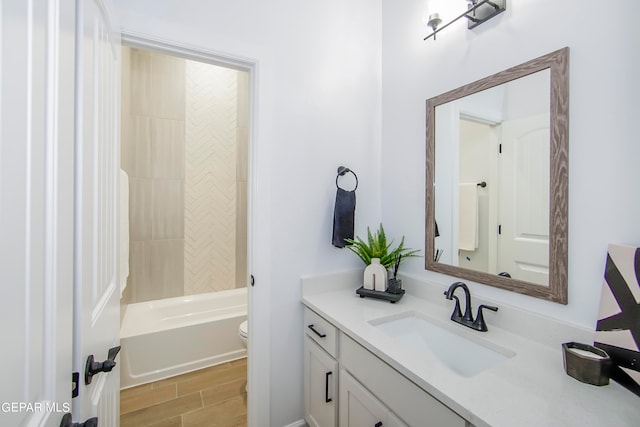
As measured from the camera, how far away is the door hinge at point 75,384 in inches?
26.1

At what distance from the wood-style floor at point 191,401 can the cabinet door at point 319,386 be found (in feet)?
1.72

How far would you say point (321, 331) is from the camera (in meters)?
1.45

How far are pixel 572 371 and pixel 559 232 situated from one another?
46 centimetres

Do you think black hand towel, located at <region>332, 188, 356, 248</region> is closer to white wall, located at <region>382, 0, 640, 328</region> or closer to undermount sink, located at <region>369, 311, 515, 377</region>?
undermount sink, located at <region>369, 311, 515, 377</region>

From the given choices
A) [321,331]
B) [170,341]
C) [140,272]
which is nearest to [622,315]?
[321,331]

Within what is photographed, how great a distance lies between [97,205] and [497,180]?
1508mm

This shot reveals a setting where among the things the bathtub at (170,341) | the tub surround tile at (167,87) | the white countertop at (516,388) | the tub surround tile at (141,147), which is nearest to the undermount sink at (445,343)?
the white countertop at (516,388)

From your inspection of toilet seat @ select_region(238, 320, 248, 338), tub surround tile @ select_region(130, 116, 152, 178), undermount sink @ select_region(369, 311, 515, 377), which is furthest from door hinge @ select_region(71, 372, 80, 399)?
tub surround tile @ select_region(130, 116, 152, 178)

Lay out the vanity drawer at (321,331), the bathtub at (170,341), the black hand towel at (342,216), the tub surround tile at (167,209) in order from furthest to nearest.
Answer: the tub surround tile at (167,209) → the bathtub at (170,341) → the black hand towel at (342,216) → the vanity drawer at (321,331)

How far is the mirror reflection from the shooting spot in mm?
1125

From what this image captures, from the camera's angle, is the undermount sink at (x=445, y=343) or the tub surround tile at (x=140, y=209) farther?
the tub surround tile at (x=140, y=209)

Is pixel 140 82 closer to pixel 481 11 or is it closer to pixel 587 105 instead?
pixel 481 11

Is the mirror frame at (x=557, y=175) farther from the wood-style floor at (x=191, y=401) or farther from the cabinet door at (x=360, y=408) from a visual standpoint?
the wood-style floor at (x=191, y=401)

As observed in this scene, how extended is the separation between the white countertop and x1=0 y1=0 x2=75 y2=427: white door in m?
0.90
